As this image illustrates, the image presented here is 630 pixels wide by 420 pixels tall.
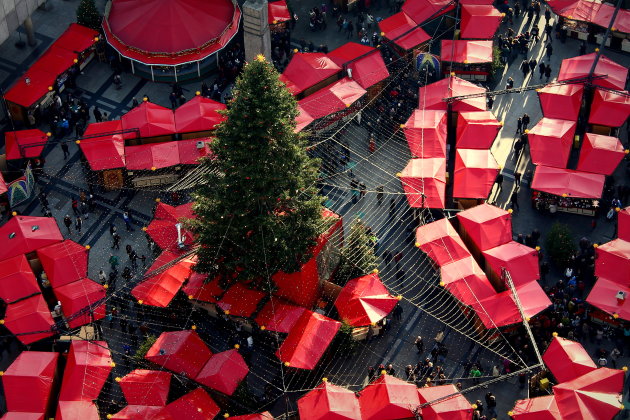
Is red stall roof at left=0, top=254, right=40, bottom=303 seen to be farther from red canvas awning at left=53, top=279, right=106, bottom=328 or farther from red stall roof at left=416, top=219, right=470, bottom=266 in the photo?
red stall roof at left=416, top=219, right=470, bottom=266

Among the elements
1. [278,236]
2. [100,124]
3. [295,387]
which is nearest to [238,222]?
[278,236]

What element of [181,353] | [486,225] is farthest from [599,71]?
[181,353]

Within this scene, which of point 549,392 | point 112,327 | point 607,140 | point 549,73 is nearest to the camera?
point 549,392

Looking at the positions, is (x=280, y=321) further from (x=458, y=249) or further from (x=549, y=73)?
(x=549, y=73)

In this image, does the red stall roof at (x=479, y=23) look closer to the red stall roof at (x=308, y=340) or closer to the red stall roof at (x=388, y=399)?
the red stall roof at (x=308, y=340)

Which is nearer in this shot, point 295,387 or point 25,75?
point 295,387

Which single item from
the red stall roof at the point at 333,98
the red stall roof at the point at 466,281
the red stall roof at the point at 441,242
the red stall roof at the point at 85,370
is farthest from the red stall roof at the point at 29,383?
the red stall roof at the point at 333,98

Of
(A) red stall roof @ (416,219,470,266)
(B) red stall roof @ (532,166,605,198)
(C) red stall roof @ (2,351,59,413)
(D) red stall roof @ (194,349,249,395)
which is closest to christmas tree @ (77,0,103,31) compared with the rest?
(C) red stall roof @ (2,351,59,413)
